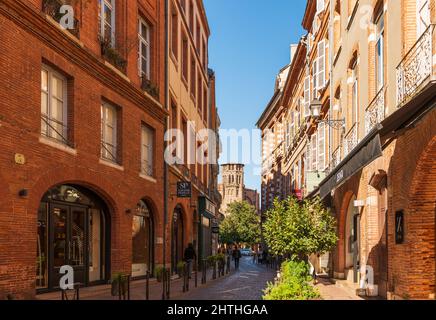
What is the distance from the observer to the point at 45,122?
13.9 m

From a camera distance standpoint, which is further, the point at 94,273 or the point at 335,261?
the point at 335,261

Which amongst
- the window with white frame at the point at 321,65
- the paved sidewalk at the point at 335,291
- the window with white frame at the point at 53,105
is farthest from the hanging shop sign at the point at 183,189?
the window with white frame at the point at 53,105

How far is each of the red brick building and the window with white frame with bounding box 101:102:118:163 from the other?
0.03 m

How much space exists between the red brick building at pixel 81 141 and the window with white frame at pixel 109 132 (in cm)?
3

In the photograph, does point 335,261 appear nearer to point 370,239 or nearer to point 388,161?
point 370,239

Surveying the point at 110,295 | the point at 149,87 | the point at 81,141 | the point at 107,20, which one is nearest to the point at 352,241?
the point at 110,295

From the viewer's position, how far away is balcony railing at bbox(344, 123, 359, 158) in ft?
56.4

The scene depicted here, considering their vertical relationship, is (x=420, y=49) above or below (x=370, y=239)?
above

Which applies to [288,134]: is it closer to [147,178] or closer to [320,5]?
[320,5]

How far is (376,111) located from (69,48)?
24.2ft

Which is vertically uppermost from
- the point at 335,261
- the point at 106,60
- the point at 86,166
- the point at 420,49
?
the point at 106,60

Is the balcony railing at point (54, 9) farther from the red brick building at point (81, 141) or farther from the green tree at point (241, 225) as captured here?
the green tree at point (241, 225)

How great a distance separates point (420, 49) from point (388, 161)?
3.66 metres
